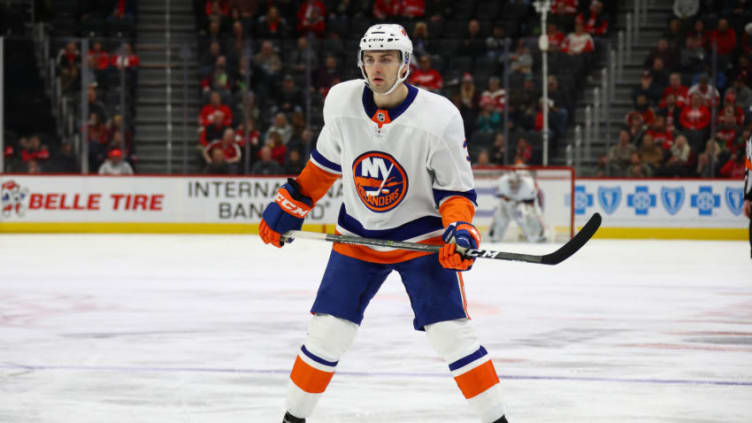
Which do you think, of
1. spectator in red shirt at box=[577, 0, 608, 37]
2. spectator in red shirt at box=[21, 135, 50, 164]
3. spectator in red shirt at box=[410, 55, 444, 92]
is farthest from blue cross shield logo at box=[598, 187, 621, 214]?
spectator in red shirt at box=[21, 135, 50, 164]

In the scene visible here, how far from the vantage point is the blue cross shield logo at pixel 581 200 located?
37.4 ft

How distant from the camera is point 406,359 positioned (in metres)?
4.28

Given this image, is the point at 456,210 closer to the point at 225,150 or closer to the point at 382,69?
the point at 382,69

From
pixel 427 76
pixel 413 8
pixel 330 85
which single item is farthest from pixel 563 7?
pixel 330 85

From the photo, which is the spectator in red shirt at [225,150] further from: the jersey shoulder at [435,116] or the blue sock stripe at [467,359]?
the blue sock stripe at [467,359]

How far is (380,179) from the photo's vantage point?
2846 millimetres

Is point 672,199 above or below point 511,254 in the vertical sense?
below

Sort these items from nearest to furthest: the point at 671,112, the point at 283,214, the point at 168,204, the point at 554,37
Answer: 1. the point at 283,214
2. the point at 671,112
3. the point at 168,204
4. the point at 554,37

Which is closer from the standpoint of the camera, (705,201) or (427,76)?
(705,201)

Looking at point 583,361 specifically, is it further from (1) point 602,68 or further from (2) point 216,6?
(2) point 216,6

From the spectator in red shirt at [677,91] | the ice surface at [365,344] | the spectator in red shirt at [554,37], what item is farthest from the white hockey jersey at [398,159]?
the spectator in red shirt at [554,37]

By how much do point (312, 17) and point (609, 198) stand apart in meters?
4.60

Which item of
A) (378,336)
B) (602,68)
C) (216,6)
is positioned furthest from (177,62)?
(378,336)

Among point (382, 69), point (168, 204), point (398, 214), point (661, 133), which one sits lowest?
point (168, 204)
